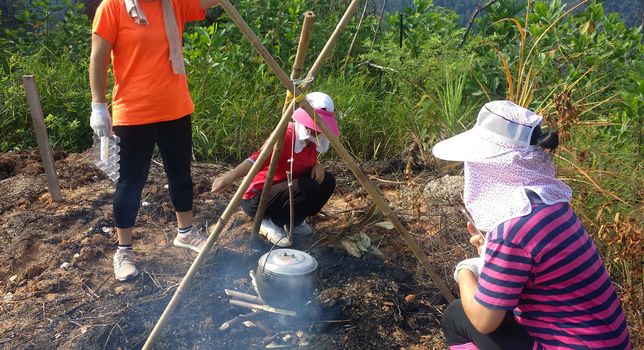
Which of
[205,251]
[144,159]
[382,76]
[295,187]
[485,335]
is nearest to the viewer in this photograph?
[485,335]

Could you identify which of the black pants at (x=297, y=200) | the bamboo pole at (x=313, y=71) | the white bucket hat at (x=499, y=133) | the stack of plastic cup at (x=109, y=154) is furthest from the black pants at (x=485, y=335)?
the stack of plastic cup at (x=109, y=154)

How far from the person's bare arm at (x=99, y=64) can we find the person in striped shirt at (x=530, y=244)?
179 centimetres

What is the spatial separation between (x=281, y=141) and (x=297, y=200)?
0.64 meters

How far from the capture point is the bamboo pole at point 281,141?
272cm

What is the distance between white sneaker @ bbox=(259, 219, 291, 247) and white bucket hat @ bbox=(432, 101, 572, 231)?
185cm

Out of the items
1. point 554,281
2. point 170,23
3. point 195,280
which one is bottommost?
point 195,280

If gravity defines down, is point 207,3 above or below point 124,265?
above

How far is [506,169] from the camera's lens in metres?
1.94

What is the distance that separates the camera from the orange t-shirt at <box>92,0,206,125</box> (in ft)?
9.75

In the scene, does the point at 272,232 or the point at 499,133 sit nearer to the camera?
the point at 499,133

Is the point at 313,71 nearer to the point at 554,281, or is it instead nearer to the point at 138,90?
the point at 138,90

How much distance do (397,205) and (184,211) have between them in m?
1.41

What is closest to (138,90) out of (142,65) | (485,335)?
(142,65)

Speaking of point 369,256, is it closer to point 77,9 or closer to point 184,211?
point 184,211
